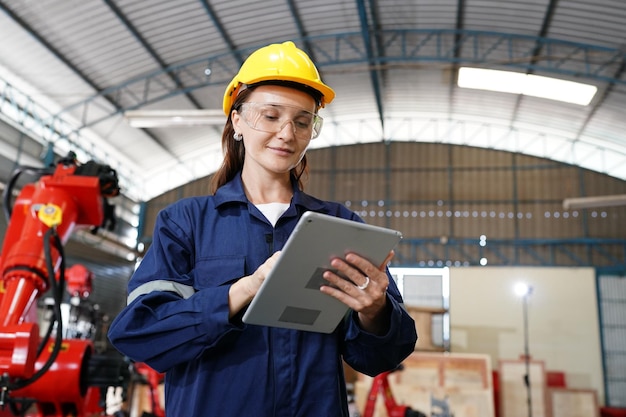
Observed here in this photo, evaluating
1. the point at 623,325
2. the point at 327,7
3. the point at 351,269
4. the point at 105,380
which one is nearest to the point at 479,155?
the point at 623,325

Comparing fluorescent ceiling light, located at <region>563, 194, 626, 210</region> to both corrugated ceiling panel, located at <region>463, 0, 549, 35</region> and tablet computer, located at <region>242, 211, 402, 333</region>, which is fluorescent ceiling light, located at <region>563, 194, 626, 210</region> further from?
tablet computer, located at <region>242, 211, 402, 333</region>

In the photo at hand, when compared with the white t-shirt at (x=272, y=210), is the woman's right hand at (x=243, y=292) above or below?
below

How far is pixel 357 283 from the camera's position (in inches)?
63.3

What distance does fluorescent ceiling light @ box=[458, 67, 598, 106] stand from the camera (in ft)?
41.8

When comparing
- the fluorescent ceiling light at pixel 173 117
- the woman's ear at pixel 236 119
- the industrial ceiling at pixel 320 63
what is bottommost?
the woman's ear at pixel 236 119

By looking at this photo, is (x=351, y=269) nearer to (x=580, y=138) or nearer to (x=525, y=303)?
(x=525, y=303)

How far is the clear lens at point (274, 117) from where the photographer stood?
1.97 m

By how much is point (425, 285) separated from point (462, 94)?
7.31 meters

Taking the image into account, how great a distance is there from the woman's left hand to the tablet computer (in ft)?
0.08

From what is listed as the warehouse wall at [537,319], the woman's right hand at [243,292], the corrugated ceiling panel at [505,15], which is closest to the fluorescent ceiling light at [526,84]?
the corrugated ceiling panel at [505,15]

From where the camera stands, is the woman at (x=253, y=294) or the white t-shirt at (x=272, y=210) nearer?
the woman at (x=253, y=294)

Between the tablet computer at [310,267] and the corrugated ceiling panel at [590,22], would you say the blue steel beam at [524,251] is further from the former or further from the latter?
the tablet computer at [310,267]

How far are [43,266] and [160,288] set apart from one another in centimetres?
198

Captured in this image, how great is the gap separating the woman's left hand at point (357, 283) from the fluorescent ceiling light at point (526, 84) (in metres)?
12.0
